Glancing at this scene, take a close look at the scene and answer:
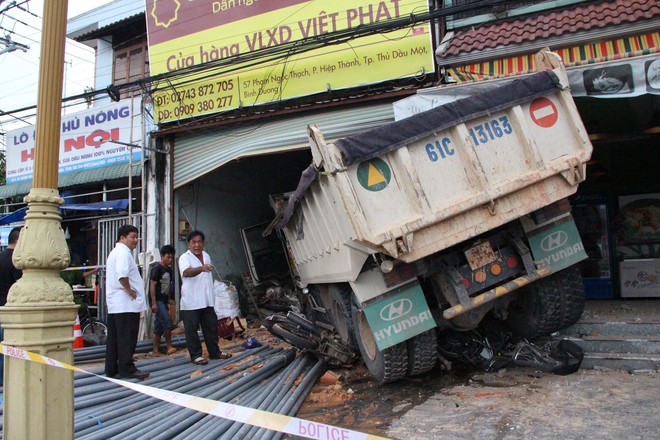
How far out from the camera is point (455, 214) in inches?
174

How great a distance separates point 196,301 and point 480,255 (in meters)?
3.63

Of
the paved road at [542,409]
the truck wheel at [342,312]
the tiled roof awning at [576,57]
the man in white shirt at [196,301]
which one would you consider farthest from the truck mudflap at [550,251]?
the man in white shirt at [196,301]

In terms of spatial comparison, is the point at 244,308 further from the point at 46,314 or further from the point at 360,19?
the point at 46,314

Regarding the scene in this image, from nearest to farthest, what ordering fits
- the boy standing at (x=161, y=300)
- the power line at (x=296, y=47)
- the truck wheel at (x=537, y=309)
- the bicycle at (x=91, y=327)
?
1. the truck wheel at (x=537, y=309)
2. the power line at (x=296, y=47)
3. the boy standing at (x=161, y=300)
4. the bicycle at (x=91, y=327)

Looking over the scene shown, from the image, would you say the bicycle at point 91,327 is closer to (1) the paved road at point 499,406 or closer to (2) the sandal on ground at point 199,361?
(2) the sandal on ground at point 199,361

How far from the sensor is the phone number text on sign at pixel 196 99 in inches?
367

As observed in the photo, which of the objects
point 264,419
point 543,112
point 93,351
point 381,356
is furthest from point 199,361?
point 543,112

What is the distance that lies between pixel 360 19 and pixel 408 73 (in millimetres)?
1293

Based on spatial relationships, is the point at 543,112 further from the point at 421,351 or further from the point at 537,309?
the point at 421,351

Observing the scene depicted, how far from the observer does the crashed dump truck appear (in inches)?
171

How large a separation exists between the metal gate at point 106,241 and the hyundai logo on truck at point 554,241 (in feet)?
25.3

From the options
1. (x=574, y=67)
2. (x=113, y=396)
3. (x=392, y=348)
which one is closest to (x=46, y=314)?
(x=113, y=396)

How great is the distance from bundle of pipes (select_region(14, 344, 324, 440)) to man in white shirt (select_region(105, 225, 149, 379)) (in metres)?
0.33

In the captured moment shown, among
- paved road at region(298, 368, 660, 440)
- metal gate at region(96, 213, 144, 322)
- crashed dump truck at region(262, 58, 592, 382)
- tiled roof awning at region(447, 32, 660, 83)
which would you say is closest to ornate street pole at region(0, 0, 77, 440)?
crashed dump truck at region(262, 58, 592, 382)
